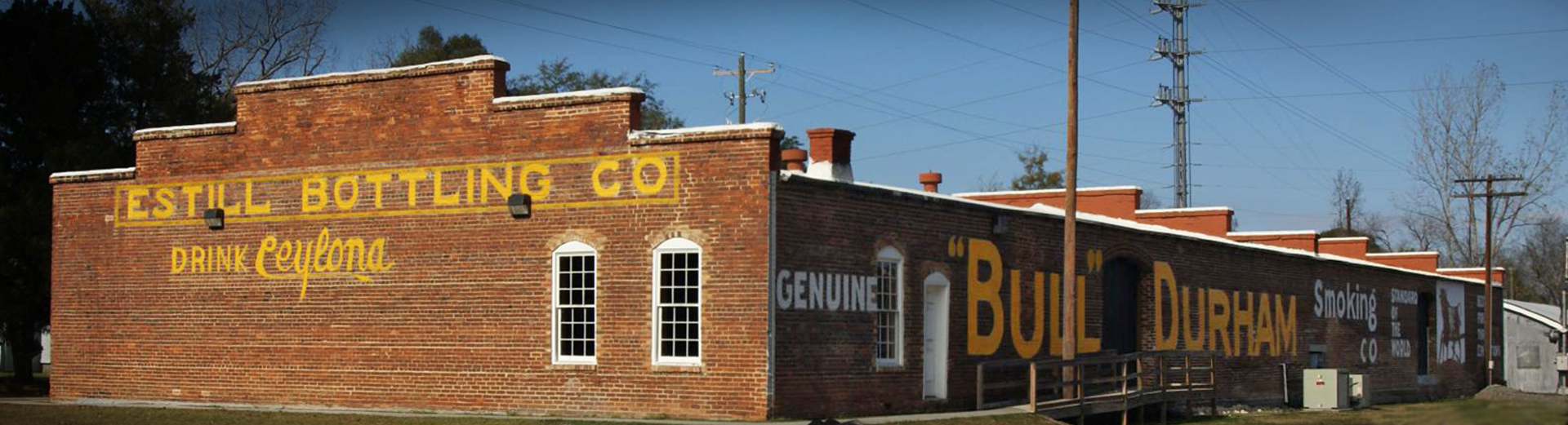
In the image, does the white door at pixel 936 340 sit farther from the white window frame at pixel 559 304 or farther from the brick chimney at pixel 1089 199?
the brick chimney at pixel 1089 199

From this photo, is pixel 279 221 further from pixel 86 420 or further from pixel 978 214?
pixel 978 214

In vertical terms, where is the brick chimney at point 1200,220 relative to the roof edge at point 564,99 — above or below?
below

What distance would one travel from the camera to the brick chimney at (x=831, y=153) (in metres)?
28.2

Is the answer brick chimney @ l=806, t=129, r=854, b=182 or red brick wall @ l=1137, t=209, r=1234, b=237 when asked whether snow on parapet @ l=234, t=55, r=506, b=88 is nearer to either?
brick chimney @ l=806, t=129, r=854, b=182

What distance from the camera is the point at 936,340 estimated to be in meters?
26.9

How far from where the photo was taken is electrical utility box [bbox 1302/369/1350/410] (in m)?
38.3

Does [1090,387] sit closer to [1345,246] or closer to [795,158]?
[795,158]

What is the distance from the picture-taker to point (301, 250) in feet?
89.2

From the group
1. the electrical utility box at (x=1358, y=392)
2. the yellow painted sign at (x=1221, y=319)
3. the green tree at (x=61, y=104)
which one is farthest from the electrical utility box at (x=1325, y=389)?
the green tree at (x=61, y=104)

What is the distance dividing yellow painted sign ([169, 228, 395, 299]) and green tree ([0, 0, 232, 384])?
8.05 metres

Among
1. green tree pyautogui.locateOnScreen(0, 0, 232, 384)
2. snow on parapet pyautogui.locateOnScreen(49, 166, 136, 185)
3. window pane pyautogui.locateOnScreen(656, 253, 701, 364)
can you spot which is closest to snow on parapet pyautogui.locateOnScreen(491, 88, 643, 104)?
window pane pyautogui.locateOnScreen(656, 253, 701, 364)

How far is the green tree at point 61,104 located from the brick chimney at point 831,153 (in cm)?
1666

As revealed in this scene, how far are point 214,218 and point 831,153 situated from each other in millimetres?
10363

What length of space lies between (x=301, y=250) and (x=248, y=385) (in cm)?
252
